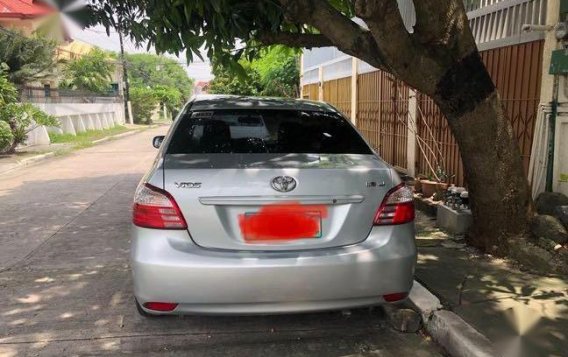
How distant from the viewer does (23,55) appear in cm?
2542

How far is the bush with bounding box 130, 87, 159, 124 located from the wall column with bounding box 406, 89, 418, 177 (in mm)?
42578

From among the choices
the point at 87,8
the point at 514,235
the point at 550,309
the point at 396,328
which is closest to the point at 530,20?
the point at 514,235

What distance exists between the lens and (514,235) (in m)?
4.56

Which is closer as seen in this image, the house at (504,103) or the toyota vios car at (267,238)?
the toyota vios car at (267,238)

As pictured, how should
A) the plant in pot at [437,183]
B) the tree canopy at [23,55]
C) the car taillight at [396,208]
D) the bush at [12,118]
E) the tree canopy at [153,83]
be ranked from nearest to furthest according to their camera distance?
the car taillight at [396,208] < the plant in pot at [437,183] < the bush at [12,118] < the tree canopy at [23,55] < the tree canopy at [153,83]

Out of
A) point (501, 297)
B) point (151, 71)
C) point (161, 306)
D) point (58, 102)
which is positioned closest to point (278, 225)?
point (161, 306)

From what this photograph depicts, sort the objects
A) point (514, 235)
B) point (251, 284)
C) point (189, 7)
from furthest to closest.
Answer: point (514, 235)
point (189, 7)
point (251, 284)

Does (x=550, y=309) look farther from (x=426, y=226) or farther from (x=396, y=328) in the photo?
(x=426, y=226)

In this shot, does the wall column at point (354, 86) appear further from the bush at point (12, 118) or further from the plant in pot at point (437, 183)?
the bush at point (12, 118)

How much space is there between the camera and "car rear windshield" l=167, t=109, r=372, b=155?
3.60 m

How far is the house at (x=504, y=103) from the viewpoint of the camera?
493 centimetres

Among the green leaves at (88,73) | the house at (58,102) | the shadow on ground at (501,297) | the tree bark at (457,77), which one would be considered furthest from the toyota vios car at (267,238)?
the green leaves at (88,73)

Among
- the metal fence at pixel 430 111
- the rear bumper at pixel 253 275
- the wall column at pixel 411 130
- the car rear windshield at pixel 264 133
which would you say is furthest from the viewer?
the wall column at pixel 411 130

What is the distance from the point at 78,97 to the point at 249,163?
90.0 feet
